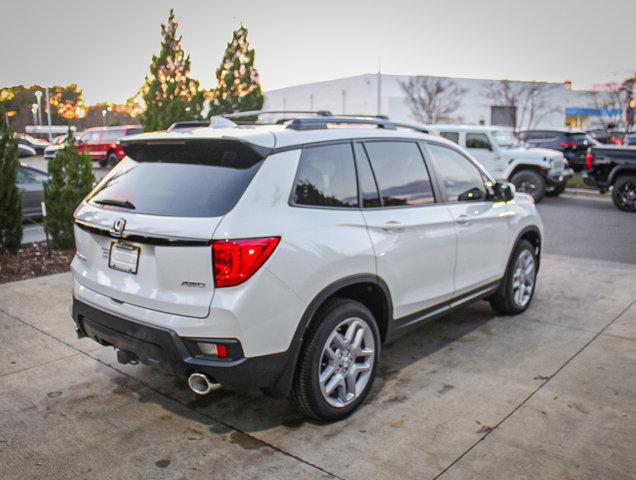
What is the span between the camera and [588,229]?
11.1 metres

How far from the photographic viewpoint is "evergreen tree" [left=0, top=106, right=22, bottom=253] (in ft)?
25.8

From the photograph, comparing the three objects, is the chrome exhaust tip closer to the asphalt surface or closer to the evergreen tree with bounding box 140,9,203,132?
the asphalt surface

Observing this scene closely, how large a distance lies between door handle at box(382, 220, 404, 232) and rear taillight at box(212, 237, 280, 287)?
107 centimetres

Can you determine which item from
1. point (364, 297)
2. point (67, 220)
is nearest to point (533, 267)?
point (364, 297)

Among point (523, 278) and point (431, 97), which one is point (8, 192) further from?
point (431, 97)

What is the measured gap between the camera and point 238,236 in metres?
2.98

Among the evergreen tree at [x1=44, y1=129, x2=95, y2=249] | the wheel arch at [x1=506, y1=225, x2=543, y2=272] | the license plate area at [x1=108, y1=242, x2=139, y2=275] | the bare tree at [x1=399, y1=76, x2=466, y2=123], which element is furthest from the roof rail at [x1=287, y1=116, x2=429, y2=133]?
the bare tree at [x1=399, y1=76, x2=466, y2=123]

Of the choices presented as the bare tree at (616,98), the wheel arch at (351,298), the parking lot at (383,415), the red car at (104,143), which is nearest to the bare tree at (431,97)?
the bare tree at (616,98)

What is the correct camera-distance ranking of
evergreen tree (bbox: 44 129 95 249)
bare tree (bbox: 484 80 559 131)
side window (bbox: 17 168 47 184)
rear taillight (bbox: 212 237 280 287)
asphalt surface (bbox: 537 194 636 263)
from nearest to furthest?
rear taillight (bbox: 212 237 280 287) → evergreen tree (bbox: 44 129 95 249) → asphalt surface (bbox: 537 194 636 263) → side window (bbox: 17 168 47 184) → bare tree (bbox: 484 80 559 131)

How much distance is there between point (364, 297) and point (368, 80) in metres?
55.6

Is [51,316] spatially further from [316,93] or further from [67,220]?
[316,93]

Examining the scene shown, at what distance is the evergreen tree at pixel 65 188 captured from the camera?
27.0ft

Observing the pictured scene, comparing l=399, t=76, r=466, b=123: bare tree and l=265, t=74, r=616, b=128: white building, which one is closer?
l=399, t=76, r=466, b=123: bare tree

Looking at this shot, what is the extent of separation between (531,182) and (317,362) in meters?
13.0
